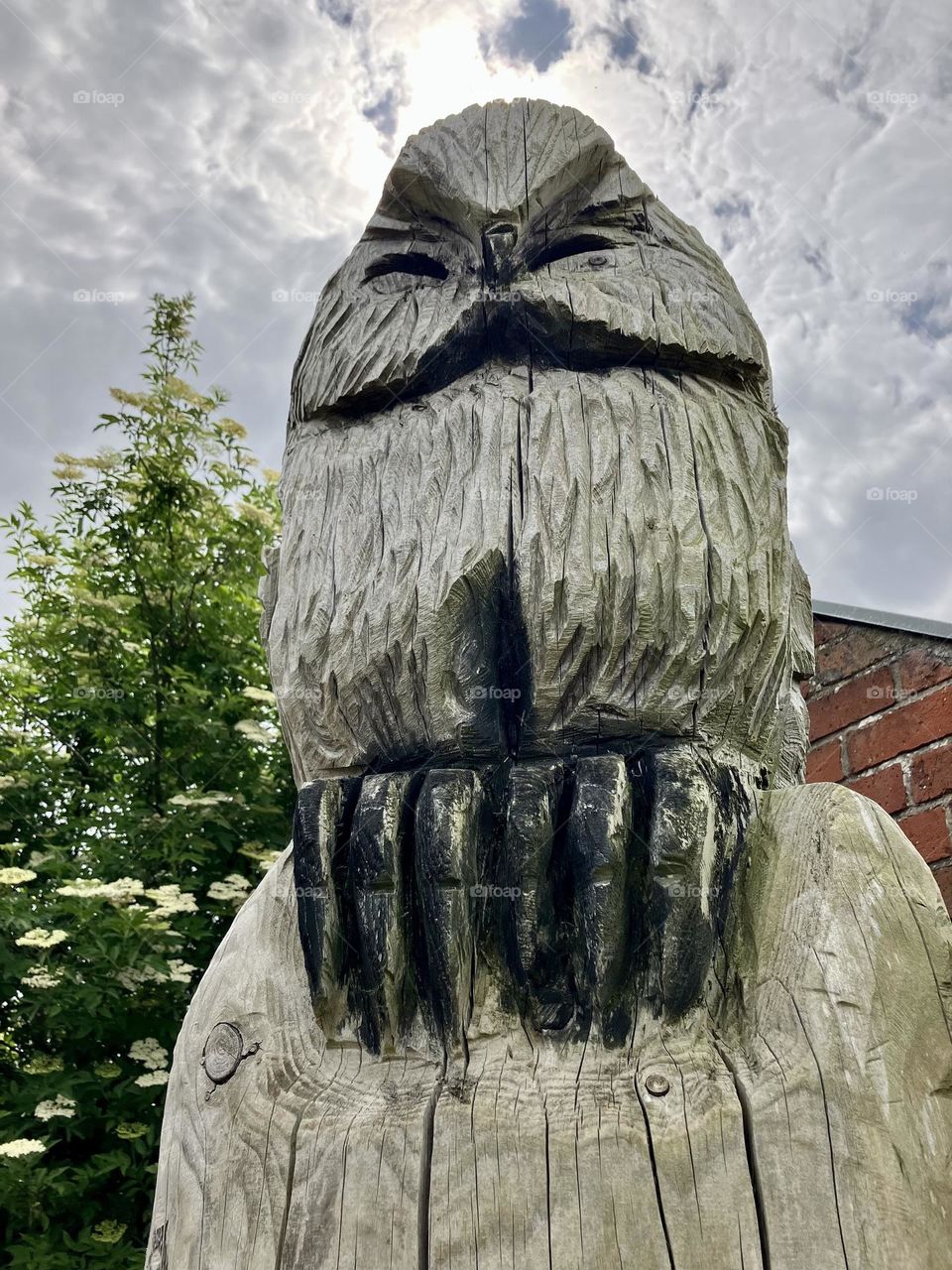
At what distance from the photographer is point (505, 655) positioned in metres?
1.54

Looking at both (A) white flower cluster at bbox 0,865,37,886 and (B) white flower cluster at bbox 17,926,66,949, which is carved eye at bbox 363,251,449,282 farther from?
(A) white flower cluster at bbox 0,865,37,886

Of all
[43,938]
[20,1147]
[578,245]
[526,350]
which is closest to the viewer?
[526,350]

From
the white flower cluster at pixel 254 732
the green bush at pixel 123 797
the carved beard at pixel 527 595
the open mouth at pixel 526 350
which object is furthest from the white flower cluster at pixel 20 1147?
the open mouth at pixel 526 350

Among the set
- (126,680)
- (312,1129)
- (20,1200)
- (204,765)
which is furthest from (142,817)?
(312,1129)

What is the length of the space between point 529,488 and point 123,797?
2.80m

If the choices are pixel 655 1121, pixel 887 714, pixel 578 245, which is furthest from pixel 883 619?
pixel 655 1121

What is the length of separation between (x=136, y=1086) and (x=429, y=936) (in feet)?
7.43

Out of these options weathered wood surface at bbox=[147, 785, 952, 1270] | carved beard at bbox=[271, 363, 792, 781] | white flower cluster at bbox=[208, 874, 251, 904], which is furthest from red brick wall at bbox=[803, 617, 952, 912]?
white flower cluster at bbox=[208, 874, 251, 904]

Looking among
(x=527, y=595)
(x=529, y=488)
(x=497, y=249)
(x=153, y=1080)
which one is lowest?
(x=153, y=1080)

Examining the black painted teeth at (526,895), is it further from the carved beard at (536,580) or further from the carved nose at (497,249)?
the carved nose at (497,249)

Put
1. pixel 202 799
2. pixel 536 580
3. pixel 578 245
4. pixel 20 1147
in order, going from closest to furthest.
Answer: pixel 536 580 → pixel 578 245 → pixel 20 1147 → pixel 202 799

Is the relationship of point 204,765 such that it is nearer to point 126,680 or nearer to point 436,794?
point 126,680

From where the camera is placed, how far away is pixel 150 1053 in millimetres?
3178

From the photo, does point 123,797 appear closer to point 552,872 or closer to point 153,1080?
point 153,1080
